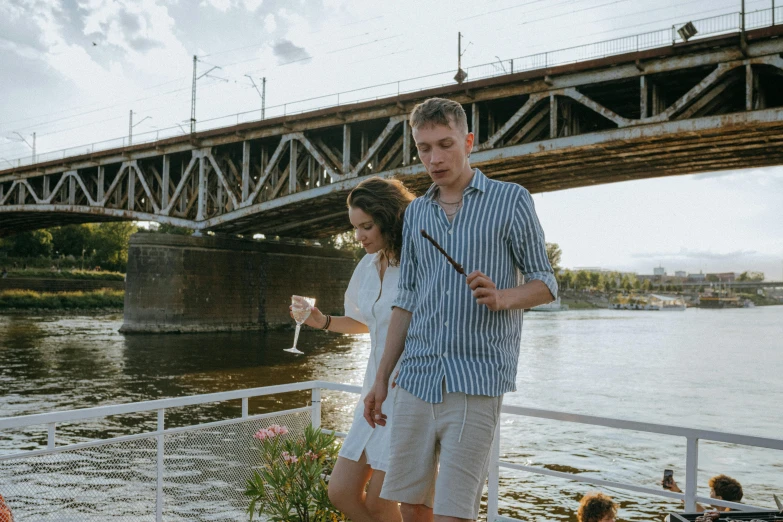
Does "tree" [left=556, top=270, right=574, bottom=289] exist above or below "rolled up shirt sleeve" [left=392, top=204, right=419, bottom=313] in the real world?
above

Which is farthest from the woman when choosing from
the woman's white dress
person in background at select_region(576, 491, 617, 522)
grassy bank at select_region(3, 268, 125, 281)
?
grassy bank at select_region(3, 268, 125, 281)

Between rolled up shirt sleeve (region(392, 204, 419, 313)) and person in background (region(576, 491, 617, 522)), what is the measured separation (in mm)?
2853

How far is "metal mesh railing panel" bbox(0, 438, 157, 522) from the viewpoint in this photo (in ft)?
Answer: 11.0

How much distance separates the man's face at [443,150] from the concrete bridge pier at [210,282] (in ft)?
96.0

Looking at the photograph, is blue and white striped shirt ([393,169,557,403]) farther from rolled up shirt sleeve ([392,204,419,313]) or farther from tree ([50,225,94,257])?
tree ([50,225,94,257])

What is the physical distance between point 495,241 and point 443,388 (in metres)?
0.44

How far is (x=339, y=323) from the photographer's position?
3.20 metres

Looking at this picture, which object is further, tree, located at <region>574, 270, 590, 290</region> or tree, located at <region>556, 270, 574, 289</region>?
tree, located at <region>574, 270, 590, 290</region>

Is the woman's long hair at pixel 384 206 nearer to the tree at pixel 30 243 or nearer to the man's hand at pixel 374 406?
the man's hand at pixel 374 406

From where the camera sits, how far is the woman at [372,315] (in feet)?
8.63

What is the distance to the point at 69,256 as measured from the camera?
70.8 metres

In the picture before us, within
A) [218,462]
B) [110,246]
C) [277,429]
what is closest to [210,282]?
[218,462]

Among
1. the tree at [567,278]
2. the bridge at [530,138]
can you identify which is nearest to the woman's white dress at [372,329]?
the bridge at [530,138]

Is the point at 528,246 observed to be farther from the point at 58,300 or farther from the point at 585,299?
the point at 585,299
